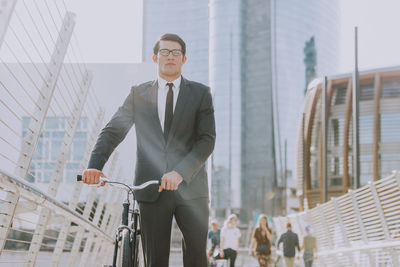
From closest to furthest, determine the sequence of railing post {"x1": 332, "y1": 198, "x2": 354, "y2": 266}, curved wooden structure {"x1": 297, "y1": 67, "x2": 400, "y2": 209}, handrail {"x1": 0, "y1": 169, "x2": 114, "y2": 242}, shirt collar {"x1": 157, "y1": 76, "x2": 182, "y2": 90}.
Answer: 1. handrail {"x1": 0, "y1": 169, "x2": 114, "y2": 242}
2. shirt collar {"x1": 157, "y1": 76, "x2": 182, "y2": 90}
3. railing post {"x1": 332, "y1": 198, "x2": 354, "y2": 266}
4. curved wooden structure {"x1": 297, "y1": 67, "x2": 400, "y2": 209}

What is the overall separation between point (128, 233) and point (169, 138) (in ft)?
2.13

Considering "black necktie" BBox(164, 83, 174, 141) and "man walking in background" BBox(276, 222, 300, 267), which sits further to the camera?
"man walking in background" BBox(276, 222, 300, 267)

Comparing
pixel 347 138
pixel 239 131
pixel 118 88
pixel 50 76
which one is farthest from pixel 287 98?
pixel 50 76

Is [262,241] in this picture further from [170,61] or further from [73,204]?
[170,61]

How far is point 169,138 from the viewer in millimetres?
3164

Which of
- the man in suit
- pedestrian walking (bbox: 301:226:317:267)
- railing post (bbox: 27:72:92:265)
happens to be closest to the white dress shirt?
the man in suit

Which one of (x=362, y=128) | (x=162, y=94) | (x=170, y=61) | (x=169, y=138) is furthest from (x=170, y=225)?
(x=362, y=128)

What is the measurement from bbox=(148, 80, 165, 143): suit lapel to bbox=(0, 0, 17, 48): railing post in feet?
4.23

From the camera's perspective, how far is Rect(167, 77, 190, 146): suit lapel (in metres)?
3.18

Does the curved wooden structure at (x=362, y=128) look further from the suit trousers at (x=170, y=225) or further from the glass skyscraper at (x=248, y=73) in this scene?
the glass skyscraper at (x=248, y=73)

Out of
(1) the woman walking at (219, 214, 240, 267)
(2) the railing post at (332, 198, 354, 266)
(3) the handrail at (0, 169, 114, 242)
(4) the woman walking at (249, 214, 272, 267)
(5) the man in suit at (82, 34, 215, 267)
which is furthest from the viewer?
(4) the woman walking at (249, 214, 272, 267)

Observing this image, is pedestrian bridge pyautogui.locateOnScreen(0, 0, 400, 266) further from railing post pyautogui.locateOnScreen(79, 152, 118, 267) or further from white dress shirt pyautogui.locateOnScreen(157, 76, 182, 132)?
white dress shirt pyautogui.locateOnScreen(157, 76, 182, 132)

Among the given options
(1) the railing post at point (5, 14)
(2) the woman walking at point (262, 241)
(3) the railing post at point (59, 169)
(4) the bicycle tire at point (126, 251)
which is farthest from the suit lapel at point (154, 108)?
(2) the woman walking at point (262, 241)

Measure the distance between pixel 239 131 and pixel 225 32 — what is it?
59.5 ft
